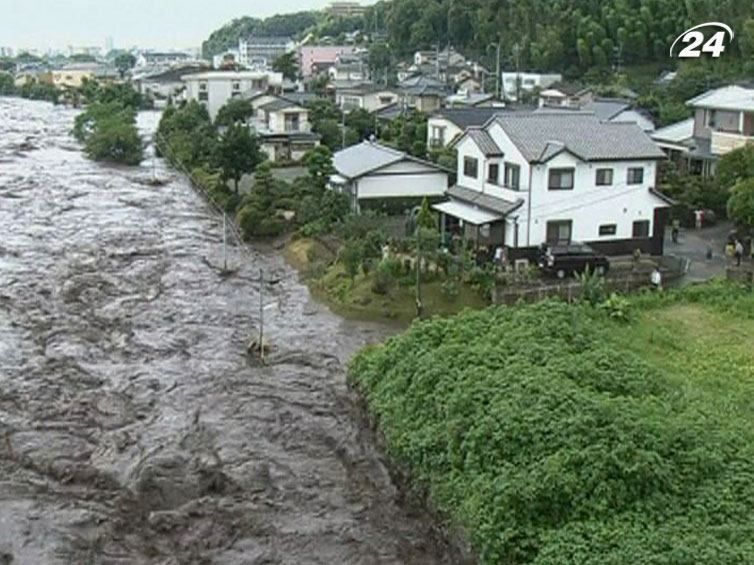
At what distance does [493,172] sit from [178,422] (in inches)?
423

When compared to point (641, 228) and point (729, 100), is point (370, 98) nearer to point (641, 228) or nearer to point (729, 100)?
point (729, 100)

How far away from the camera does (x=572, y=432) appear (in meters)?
10.3

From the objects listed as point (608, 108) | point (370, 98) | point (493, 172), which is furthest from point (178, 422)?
point (370, 98)

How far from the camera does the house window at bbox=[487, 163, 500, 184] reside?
72.3 ft

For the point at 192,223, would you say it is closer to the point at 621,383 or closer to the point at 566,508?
the point at 621,383

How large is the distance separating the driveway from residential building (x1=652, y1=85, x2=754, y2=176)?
479 cm

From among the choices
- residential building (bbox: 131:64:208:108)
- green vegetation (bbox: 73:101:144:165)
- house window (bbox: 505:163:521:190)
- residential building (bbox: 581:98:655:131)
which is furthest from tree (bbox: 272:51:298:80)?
house window (bbox: 505:163:521:190)

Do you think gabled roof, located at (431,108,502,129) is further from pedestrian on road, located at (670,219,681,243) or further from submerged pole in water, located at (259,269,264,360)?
submerged pole in water, located at (259,269,264,360)

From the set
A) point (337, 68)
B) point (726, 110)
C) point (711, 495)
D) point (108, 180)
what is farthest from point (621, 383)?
point (337, 68)

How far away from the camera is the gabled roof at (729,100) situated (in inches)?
1161

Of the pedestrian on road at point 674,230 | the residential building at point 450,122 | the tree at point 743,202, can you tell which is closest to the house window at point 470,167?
the pedestrian on road at point 674,230

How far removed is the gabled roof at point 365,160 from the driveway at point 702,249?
673 cm

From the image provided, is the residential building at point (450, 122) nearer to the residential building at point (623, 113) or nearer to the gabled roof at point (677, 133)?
the residential building at point (623, 113)

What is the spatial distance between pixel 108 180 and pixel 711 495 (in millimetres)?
31298
